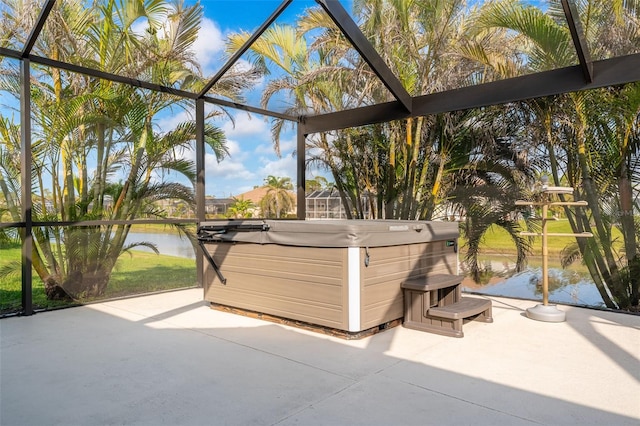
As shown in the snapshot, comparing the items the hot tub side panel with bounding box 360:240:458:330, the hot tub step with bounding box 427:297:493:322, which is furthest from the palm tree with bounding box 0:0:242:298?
the hot tub step with bounding box 427:297:493:322

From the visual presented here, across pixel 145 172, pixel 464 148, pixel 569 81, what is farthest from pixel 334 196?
pixel 569 81

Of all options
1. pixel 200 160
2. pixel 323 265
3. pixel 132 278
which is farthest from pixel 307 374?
pixel 132 278

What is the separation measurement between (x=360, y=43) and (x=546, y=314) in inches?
121

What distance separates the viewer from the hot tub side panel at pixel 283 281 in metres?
3.51

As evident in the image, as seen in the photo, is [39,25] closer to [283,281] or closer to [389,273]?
[283,281]

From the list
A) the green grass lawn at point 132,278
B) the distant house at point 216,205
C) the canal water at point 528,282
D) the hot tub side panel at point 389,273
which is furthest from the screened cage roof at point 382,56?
the green grass lawn at point 132,278

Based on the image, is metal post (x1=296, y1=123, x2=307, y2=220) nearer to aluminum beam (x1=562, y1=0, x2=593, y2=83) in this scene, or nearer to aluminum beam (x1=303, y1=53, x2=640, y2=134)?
aluminum beam (x1=303, y1=53, x2=640, y2=134)

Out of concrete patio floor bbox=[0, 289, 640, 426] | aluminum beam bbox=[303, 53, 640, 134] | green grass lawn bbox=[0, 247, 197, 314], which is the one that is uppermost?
aluminum beam bbox=[303, 53, 640, 134]

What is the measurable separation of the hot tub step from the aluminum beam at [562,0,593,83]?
2.22m

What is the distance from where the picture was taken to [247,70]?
613cm

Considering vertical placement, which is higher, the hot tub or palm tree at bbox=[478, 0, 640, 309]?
palm tree at bbox=[478, 0, 640, 309]

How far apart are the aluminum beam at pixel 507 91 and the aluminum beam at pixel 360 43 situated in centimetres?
33

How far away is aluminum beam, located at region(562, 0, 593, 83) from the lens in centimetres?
328

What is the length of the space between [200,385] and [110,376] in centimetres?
59
